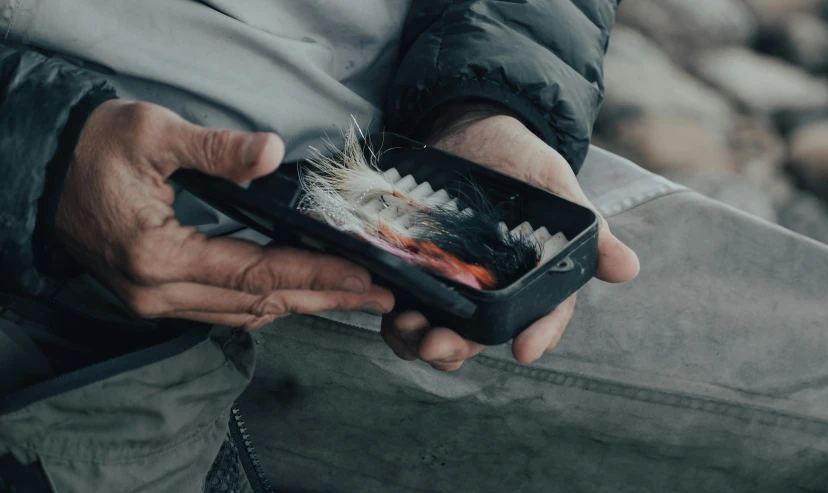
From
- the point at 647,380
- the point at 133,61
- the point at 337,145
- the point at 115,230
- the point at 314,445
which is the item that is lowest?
the point at 314,445

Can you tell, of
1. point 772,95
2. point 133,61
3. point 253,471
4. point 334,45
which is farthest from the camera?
point 772,95

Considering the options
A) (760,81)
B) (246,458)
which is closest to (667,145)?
(760,81)

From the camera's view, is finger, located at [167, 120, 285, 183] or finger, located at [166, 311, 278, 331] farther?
finger, located at [166, 311, 278, 331]

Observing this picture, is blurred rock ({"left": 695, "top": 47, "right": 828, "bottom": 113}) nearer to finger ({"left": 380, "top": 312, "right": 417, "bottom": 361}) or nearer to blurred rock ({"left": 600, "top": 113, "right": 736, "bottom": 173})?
blurred rock ({"left": 600, "top": 113, "right": 736, "bottom": 173})

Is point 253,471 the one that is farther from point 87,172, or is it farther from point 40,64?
point 40,64

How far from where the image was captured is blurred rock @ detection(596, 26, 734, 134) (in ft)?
8.66

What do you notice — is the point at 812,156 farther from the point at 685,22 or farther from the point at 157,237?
the point at 157,237

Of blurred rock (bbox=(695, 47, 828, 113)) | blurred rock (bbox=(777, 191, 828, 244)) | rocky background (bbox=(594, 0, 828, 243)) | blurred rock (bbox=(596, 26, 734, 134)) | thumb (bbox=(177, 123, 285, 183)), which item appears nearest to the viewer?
thumb (bbox=(177, 123, 285, 183))

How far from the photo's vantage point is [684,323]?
1.32 metres

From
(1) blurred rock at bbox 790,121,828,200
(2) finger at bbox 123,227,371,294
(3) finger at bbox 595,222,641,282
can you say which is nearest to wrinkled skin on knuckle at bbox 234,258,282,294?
(2) finger at bbox 123,227,371,294

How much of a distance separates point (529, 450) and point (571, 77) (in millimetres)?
671

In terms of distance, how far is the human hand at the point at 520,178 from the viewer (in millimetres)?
992

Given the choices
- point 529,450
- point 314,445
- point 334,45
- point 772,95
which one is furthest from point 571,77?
point 772,95

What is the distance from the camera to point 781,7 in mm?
3164
